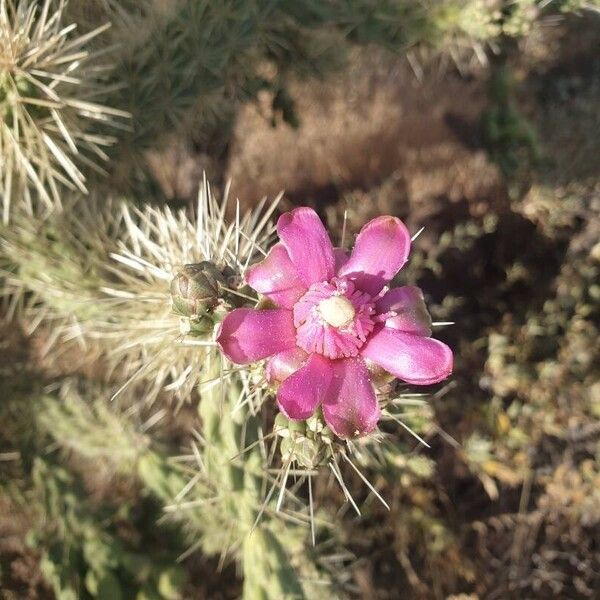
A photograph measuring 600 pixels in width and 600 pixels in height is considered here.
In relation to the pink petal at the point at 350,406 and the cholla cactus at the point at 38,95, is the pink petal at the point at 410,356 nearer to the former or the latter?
the pink petal at the point at 350,406

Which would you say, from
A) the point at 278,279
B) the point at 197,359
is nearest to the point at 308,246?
the point at 278,279

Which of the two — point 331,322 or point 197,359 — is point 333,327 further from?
point 197,359

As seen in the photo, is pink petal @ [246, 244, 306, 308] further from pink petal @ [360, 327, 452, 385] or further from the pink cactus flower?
pink petal @ [360, 327, 452, 385]

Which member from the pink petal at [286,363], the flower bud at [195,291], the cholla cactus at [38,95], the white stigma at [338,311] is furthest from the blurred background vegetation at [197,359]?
the white stigma at [338,311]

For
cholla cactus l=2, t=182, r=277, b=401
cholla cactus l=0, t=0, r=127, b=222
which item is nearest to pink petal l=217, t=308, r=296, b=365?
cholla cactus l=2, t=182, r=277, b=401

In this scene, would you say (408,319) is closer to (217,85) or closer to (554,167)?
(217,85)

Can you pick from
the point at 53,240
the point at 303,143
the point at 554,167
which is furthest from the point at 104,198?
the point at 554,167

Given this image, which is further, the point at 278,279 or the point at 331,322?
the point at 278,279
